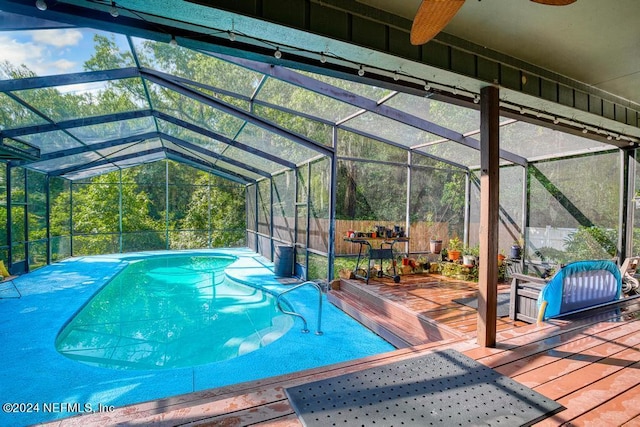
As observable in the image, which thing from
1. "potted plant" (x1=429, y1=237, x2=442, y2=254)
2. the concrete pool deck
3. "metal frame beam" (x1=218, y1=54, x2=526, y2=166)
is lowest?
the concrete pool deck

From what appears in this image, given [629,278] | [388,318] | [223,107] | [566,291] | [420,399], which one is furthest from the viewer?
[223,107]

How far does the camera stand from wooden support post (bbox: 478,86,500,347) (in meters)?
2.63

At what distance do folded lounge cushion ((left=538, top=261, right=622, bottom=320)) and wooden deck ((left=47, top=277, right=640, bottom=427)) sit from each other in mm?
160

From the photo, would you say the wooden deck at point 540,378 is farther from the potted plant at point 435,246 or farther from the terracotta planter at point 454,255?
the potted plant at point 435,246

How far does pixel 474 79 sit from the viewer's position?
8.63 feet

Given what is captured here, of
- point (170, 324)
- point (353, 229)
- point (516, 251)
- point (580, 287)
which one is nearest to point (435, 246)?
point (516, 251)

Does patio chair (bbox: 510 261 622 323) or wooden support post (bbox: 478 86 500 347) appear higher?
wooden support post (bbox: 478 86 500 347)

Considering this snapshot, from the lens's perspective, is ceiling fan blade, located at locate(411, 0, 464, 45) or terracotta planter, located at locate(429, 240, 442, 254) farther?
terracotta planter, located at locate(429, 240, 442, 254)

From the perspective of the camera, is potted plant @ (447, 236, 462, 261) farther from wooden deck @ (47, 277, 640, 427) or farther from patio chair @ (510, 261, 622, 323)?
wooden deck @ (47, 277, 640, 427)

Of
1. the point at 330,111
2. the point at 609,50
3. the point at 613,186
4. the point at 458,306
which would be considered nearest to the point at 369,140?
the point at 330,111

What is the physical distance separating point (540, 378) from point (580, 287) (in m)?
2.19

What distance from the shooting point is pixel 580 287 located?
362cm

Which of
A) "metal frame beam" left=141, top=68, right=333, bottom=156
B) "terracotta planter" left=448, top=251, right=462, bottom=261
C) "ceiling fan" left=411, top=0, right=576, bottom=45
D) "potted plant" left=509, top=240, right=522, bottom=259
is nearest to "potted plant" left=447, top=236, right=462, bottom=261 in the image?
"terracotta planter" left=448, top=251, right=462, bottom=261

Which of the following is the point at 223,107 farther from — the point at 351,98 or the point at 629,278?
the point at 629,278
